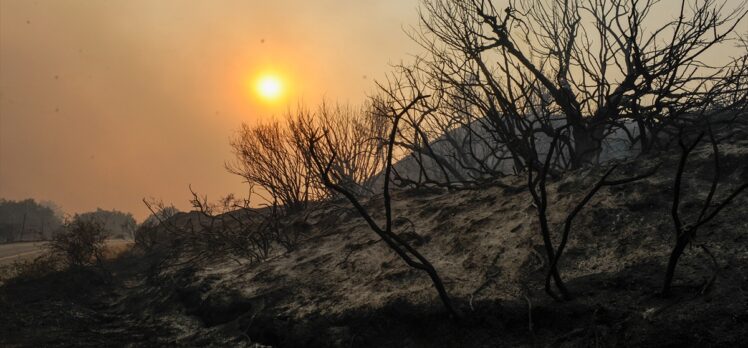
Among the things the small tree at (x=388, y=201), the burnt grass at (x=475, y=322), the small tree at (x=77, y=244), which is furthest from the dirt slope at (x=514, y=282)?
the small tree at (x=77, y=244)

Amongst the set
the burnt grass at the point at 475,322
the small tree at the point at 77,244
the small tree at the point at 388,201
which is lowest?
the burnt grass at the point at 475,322

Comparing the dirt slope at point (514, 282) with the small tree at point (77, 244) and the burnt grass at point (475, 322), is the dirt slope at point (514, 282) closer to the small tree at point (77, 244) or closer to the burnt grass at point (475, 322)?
the burnt grass at point (475, 322)

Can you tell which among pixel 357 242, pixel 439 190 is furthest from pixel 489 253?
pixel 439 190

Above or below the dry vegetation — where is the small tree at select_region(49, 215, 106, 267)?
above

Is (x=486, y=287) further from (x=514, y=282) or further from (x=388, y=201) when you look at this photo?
(x=388, y=201)

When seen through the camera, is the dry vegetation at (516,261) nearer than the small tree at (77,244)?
Yes

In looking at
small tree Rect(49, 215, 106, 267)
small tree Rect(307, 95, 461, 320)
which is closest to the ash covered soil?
small tree Rect(307, 95, 461, 320)

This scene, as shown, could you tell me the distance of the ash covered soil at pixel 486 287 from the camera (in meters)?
1.99

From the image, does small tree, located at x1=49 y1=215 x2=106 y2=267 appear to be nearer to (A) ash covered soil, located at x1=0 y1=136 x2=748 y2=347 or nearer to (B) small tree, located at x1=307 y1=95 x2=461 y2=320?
(A) ash covered soil, located at x1=0 y1=136 x2=748 y2=347

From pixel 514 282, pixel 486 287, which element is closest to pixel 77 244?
pixel 486 287

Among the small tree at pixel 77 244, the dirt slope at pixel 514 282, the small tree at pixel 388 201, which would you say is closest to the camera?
the small tree at pixel 388 201

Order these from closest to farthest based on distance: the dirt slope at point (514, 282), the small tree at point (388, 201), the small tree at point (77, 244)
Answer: the small tree at point (388, 201), the dirt slope at point (514, 282), the small tree at point (77, 244)

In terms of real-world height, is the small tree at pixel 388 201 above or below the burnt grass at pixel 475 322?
above

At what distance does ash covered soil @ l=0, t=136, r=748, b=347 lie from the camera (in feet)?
6.54
